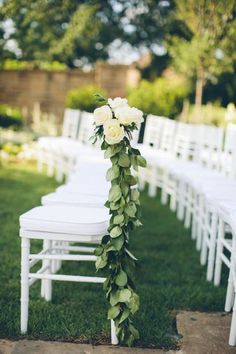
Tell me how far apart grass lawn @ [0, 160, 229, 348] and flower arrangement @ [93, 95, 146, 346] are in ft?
0.49

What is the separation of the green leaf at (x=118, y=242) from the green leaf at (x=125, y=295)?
Result: 0.23 metres

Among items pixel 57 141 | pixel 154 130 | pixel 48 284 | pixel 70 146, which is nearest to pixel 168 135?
pixel 154 130

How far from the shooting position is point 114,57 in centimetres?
1853

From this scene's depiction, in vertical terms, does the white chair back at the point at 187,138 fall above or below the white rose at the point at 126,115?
below

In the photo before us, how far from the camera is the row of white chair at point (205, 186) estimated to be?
352 centimetres

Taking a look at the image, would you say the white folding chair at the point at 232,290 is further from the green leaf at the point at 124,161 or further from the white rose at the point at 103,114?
the white rose at the point at 103,114

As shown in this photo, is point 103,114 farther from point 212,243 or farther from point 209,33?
point 209,33

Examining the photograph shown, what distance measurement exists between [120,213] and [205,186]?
72.8 inches

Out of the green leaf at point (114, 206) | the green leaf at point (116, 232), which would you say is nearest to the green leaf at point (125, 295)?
the green leaf at point (116, 232)

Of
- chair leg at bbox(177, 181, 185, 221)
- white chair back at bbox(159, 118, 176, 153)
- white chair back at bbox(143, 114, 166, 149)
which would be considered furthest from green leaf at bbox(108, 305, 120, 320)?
white chair back at bbox(143, 114, 166, 149)

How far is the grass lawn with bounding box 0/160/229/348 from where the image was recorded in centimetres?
290

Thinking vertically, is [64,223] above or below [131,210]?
below

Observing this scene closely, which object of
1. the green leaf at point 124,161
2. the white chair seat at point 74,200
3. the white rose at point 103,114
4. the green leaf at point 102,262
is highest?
the white rose at point 103,114

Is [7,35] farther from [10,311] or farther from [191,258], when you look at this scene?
[10,311]
